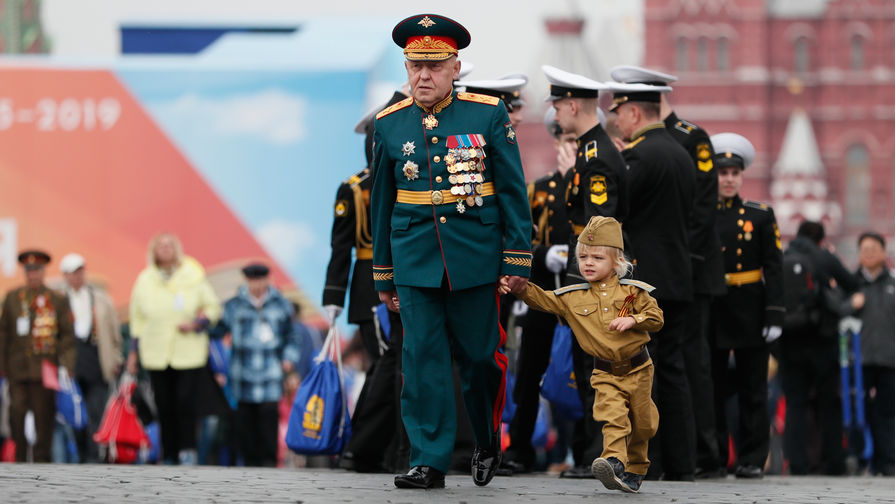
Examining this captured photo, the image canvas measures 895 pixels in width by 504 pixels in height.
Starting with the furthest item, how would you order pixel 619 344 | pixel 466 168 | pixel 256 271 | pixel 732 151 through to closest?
pixel 256 271, pixel 732 151, pixel 619 344, pixel 466 168

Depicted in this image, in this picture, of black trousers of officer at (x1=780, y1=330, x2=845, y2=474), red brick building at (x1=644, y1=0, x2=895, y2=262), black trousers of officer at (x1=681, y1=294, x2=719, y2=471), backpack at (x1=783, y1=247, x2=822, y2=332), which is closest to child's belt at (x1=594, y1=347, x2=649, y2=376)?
black trousers of officer at (x1=681, y1=294, x2=719, y2=471)

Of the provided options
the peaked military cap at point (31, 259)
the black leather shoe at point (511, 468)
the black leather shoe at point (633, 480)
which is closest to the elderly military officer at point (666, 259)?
the black leather shoe at point (511, 468)

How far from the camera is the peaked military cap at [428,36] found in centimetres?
618

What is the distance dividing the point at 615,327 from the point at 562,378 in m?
1.81

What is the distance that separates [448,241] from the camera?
20.2ft

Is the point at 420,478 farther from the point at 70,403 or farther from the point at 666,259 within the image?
the point at 70,403

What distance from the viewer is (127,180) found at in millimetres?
16172

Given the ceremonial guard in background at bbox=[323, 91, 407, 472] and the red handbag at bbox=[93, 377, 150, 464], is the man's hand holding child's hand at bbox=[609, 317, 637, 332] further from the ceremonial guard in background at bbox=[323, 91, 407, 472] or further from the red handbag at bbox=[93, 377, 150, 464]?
the red handbag at bbox=[93, 377, 150, 464]

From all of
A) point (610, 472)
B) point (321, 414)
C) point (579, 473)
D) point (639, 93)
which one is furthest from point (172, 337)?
point (610, 472)

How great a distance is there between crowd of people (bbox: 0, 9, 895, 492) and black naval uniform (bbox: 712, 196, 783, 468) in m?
0.01

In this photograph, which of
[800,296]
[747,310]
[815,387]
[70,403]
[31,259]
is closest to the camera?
[747,310]

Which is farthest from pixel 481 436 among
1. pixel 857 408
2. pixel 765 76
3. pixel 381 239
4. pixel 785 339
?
pixel 765 76

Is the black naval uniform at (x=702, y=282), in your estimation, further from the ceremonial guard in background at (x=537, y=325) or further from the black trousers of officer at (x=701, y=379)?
the ceremonial guard in background at (x=537, y=325)

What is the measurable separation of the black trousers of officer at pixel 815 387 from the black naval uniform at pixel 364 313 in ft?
13.0
